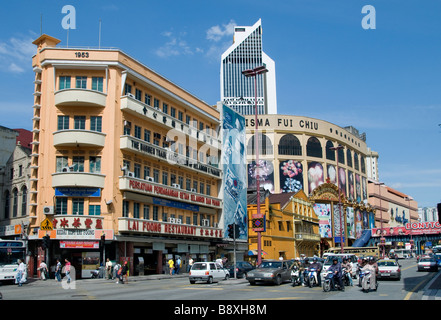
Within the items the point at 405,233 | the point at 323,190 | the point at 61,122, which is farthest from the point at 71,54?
the point at 405,233

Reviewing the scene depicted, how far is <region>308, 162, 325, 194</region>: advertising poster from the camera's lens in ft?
320

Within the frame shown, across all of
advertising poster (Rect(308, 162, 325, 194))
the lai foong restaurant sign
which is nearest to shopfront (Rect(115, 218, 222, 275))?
the lai foong restaurant sign

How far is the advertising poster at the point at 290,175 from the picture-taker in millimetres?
96438

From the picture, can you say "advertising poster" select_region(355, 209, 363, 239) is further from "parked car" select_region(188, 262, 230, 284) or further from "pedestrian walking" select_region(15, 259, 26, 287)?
"pedestrian walking" select_region(15, 259, 26, 287)

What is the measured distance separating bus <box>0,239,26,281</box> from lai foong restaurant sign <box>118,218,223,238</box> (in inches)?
305

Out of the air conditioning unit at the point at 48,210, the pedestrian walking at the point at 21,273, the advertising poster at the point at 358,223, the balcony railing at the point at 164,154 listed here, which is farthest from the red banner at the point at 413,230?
the pedestrian walking at the point at 21,273

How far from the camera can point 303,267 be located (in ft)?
86.3

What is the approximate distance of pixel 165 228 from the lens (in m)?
43.2

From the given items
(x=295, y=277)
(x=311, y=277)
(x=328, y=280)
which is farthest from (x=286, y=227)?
(x=328, y=280)

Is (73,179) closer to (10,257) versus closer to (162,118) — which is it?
(10,257)

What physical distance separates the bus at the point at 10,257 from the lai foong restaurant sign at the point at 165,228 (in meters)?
7.75

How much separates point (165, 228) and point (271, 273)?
61.6ft

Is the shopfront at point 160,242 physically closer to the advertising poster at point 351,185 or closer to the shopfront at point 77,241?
the shopfront at point 77,241

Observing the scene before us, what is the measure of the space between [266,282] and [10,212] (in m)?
27.2
